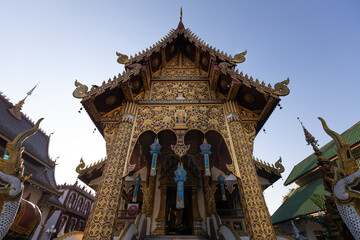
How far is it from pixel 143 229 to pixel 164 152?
128 inches

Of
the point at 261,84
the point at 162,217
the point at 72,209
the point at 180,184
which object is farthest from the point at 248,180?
the point at 72,209

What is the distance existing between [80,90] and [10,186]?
4156 mm

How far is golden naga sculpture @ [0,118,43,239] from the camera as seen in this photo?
6.66 ft

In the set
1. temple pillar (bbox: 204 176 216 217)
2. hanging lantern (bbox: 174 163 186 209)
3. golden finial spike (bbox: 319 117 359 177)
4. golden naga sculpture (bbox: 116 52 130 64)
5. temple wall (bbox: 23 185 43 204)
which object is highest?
golden naga sculpture (bbox: 116 52 130 64)

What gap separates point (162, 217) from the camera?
796cm

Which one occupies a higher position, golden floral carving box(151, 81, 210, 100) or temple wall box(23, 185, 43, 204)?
golden floral carving box(151, 81, 210, 100)

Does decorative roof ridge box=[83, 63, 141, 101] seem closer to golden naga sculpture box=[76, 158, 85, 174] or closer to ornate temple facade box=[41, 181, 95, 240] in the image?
golden naga sculpture box=[76, 158, 85, 174]

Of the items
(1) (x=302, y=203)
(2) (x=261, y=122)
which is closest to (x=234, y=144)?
(2) (x=261, y=122)

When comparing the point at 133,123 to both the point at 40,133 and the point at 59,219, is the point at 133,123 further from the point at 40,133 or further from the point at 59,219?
the point at 59,219

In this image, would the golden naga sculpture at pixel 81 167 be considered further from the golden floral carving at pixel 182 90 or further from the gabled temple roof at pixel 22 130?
the gabled temple roof at pixel 22 130

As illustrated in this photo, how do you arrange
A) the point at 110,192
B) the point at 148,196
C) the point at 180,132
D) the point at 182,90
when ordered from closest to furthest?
1. the point at 110,192
2. the point at 180,132
3. the point at 182,90
4. the point at 148,196

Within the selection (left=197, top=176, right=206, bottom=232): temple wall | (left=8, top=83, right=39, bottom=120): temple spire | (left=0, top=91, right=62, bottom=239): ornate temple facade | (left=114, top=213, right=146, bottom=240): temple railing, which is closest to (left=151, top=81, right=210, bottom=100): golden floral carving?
(left=114, top=213, right=146, bottom=240): temple railing

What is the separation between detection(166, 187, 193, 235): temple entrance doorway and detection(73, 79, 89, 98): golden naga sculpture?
6.63 metres

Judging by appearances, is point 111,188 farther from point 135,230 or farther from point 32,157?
point 32,157
